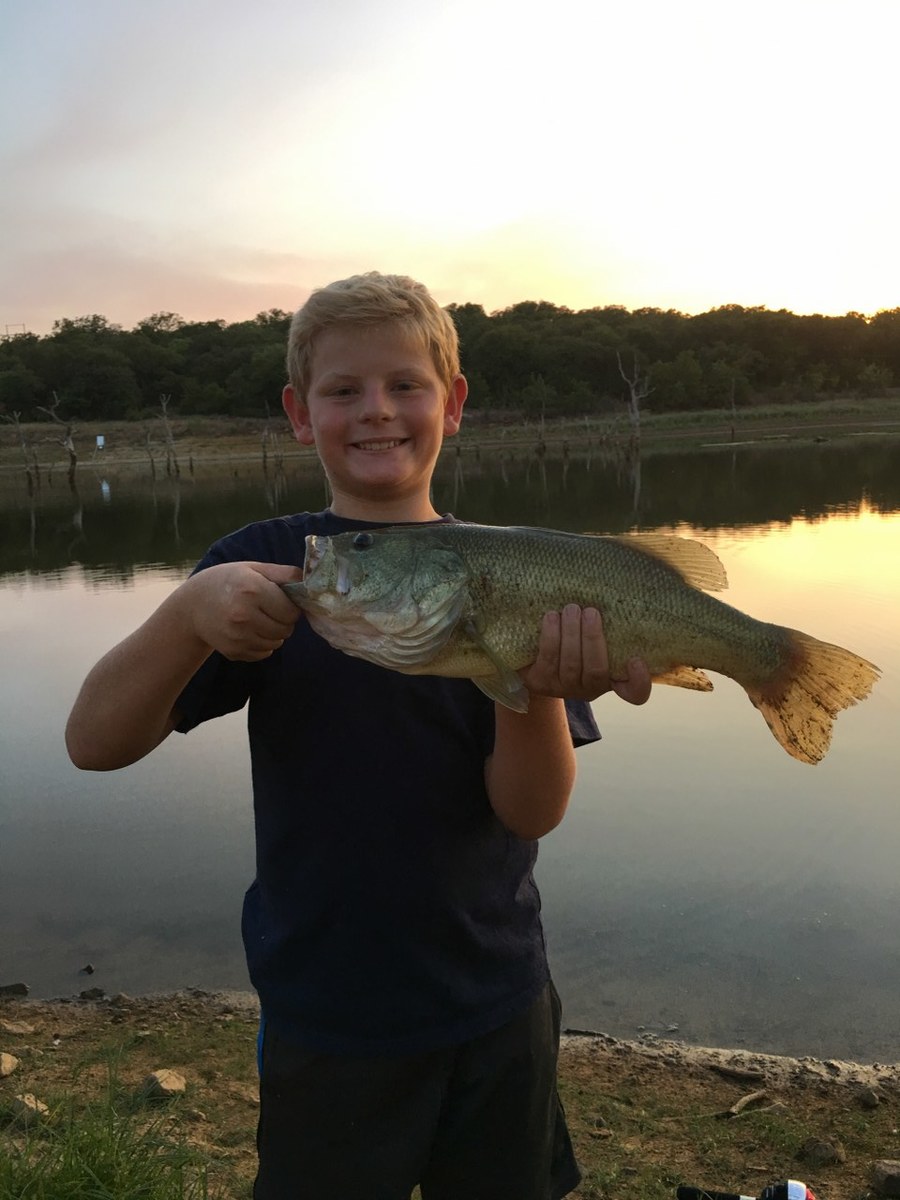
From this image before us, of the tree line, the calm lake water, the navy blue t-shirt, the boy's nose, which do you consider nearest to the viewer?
the navy blue t-shirt

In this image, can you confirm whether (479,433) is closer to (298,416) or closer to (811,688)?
(298,416)

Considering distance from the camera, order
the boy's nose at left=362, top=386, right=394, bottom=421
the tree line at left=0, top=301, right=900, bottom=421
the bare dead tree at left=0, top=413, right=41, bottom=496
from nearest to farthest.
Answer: the boy's nose at left=362, top=386, right=394, bottom=421 < the bare dead tree at left=0, top=413, right=41, bottom=496 < the tree line at left=0, top=301, right=900, bottom=421

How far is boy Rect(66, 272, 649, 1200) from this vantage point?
7.52 ft

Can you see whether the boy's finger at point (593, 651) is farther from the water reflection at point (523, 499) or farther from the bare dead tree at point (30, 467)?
the bare dead tree at point (30, 467)

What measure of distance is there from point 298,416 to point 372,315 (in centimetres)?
48

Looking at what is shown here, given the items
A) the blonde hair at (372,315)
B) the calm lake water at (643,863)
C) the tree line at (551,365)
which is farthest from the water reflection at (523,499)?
the tree line at (551,365)

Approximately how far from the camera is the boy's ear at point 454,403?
3049mm

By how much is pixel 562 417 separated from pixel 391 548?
84691 millimetres

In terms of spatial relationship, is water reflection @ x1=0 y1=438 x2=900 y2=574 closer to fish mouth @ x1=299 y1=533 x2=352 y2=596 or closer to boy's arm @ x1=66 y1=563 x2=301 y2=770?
boy's arm @ x1=66 y1=563 x2=301 y2=770

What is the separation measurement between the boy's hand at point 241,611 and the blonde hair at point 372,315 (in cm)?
93

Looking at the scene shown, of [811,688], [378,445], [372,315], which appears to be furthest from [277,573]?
[811,688]

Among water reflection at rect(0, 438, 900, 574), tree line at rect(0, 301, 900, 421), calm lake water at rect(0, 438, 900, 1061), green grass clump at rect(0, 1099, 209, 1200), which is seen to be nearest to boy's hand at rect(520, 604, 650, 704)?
green grass clump at rect(0, 1099, 209, 1200)

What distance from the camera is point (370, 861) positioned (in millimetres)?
2389

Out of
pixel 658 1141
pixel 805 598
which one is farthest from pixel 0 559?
pixel 658 1141
